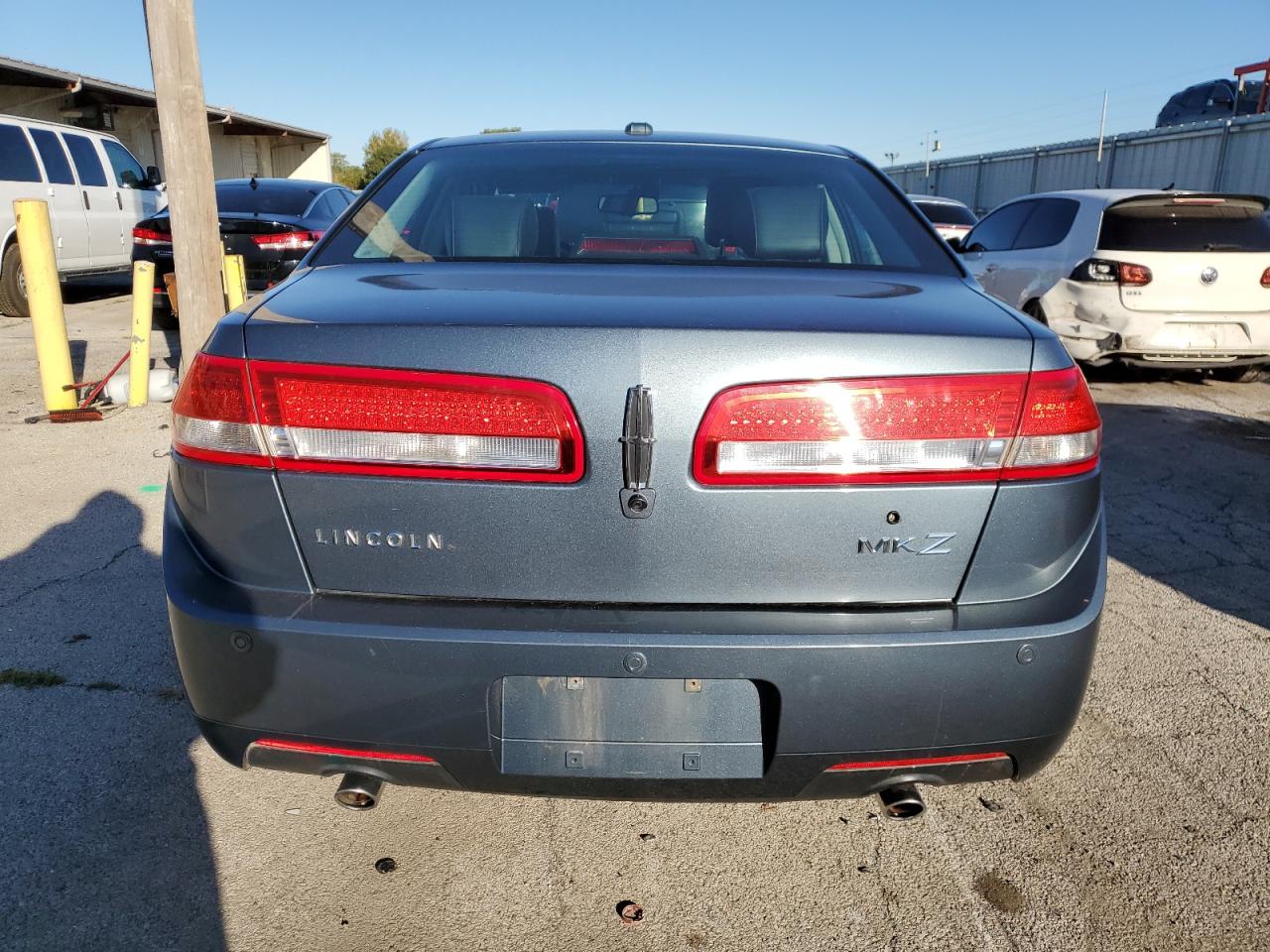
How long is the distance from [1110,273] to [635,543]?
6.65 m

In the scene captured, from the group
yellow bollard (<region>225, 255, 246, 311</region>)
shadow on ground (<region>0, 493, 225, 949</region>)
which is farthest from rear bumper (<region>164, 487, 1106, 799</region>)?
yellow bollard (<region>225, 255, 246, 311</region>)

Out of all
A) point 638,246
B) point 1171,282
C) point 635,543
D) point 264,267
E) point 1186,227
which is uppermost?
point 638,246

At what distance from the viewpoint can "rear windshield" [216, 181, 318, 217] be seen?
9.44m

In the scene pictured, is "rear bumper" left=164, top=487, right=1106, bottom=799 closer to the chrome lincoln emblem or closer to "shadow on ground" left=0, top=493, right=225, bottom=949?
the chrome lincoln emblem

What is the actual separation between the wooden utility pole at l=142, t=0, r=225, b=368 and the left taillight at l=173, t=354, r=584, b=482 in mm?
4312

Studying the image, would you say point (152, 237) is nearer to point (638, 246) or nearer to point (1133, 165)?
point (638, 246)

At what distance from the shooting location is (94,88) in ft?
68.8

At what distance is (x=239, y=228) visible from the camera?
870 cm

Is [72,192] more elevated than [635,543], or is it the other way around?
[72,192]

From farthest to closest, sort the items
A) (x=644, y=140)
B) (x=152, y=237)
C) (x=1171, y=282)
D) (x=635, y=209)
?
(x=152, y=237) → (x=1171, y=282) → (x=644, y=140) → (x=635, y=209)

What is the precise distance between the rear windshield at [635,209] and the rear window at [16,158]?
979 centimetres

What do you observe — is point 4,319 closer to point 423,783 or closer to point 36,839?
point 36,839

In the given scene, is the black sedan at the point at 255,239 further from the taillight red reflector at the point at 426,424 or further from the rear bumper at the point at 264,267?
the taillight red reflector at the point at 426,424

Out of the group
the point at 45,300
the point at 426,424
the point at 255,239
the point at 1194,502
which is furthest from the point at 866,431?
the point at 255,239
